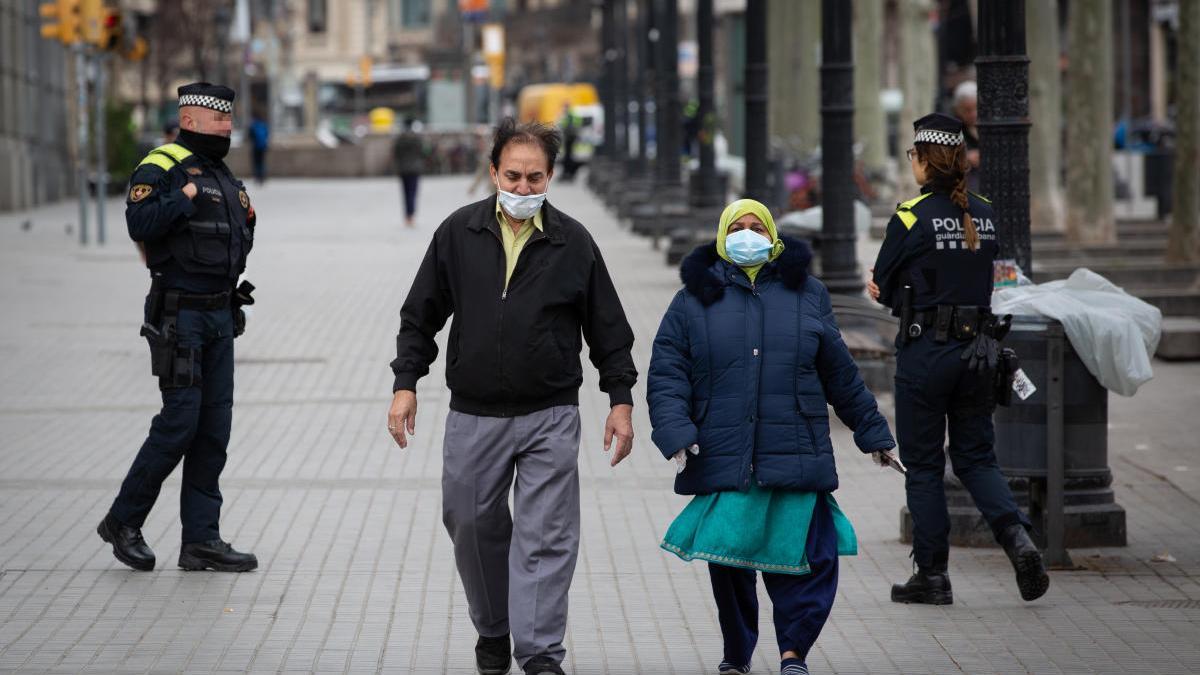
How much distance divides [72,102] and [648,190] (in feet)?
50.5

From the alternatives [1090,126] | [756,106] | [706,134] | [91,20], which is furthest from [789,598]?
[91,20]

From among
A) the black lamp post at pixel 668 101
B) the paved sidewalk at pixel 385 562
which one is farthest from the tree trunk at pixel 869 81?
the paved sidewalk at pixel 385 562

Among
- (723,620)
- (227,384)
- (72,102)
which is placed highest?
(72,102)

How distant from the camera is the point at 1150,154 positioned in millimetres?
31234

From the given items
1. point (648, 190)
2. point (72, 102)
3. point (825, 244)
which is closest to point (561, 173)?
point (72, 102)

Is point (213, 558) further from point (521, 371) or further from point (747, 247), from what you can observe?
point (747, 247)

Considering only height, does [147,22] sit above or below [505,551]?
above

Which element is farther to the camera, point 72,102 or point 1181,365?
point 72,102

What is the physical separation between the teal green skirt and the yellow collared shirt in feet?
2.89

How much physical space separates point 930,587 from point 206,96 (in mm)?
3117

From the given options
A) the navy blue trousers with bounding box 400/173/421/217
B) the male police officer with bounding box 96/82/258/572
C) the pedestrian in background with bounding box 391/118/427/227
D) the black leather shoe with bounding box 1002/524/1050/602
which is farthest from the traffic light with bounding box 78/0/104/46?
the black leather shoe with bounding box 1002/524/1050/602

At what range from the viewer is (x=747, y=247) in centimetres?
622

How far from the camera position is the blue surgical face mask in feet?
20.4

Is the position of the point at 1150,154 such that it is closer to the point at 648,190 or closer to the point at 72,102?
the point at 648,190
